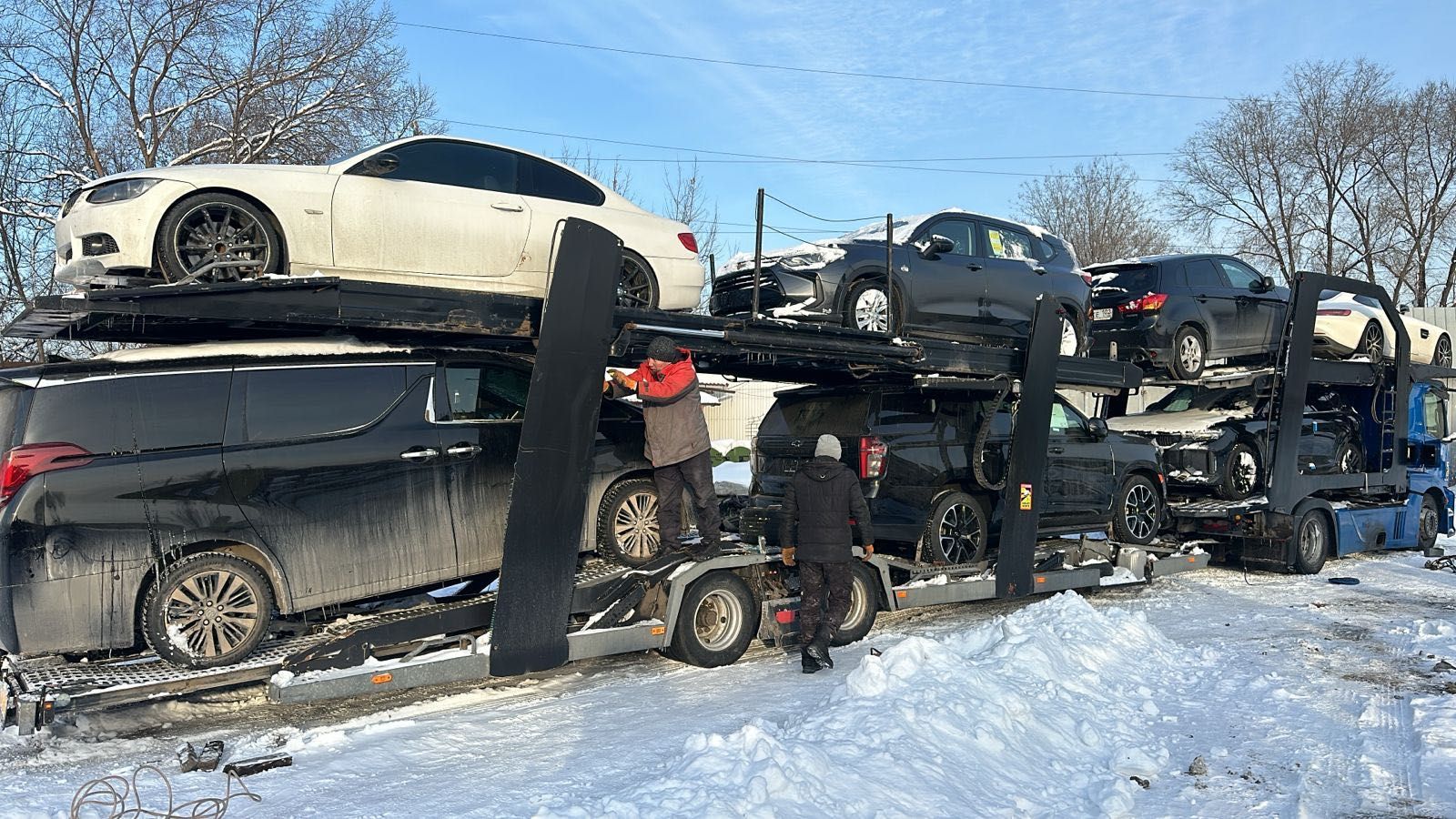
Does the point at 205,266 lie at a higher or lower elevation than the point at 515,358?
higher

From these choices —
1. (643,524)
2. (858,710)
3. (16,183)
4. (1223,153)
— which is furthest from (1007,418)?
(1223,153)

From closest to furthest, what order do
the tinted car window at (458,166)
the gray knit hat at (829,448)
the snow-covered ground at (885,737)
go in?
the snow-covered ground at (885,737) → the tinted car window at (458,166) → the gray knit hat at (829,448)

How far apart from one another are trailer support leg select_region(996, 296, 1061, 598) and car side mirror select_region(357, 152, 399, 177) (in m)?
5.48

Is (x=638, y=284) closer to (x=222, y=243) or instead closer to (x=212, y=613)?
(x=222, y=243)

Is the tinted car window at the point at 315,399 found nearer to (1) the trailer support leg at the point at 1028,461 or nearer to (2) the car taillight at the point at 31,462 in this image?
(2) the car taillight at the point at 31,462

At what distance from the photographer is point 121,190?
5.39 metres

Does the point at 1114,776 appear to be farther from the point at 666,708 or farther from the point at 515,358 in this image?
the point at 515,358

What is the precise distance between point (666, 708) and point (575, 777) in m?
1.32

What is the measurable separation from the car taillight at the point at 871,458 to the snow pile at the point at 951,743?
149 cm

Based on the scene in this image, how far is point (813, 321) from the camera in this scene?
26.9 feet

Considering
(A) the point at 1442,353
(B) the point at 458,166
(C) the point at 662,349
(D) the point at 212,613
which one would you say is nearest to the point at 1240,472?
(A) the point at 1442,353

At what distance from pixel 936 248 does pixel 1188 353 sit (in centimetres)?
433

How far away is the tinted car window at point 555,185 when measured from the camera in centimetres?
657

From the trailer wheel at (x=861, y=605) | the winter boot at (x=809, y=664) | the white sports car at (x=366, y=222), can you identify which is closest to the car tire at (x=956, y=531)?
the trailer wheel at (x=861, y=605)
